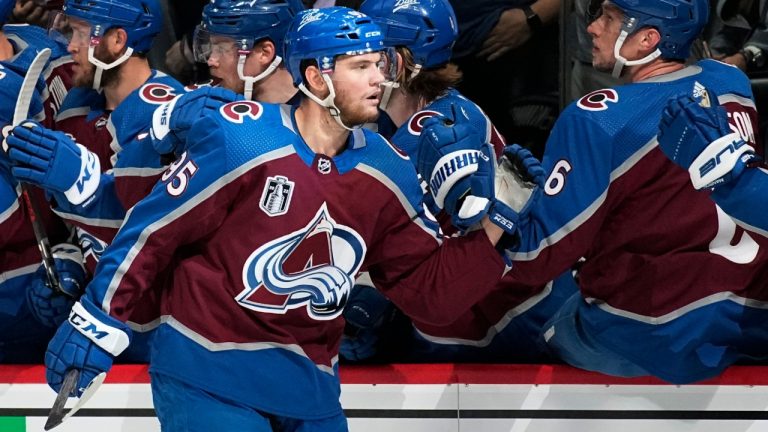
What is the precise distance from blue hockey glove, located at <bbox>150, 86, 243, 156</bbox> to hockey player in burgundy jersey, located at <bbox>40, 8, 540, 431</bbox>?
0.22m

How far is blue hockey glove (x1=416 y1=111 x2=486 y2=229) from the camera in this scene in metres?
3.52

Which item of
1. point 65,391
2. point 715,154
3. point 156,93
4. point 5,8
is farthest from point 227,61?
point 715,154

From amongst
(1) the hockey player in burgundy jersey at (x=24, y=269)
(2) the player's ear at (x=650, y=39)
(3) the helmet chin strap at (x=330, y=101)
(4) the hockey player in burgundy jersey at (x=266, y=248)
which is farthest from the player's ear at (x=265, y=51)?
(2) the player's ear at (x=650, y=39)

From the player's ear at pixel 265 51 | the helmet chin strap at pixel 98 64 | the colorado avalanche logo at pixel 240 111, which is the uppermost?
the colorado avalanche logo at pixel 240 111

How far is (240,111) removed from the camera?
11.4ft

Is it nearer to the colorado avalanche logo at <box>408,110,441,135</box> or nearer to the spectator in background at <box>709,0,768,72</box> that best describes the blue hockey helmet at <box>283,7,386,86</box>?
the colorado avalanche logo at <box>408,110,441,135</box>

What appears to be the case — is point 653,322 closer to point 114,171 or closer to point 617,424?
point 617,424

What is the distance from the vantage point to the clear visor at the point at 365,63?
137 inches

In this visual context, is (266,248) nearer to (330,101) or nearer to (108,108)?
(330,101)

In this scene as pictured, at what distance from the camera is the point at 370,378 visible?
417 centimetres


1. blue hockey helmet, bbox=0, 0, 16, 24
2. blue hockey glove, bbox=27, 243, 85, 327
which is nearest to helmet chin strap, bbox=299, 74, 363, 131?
blue hockey glove, bbox=27, 243, 85, 327

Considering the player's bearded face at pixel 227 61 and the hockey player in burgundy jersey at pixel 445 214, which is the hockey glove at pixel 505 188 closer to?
the hockey player in burgundy jersey at pixel 445 214

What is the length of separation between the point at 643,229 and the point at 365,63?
100 centimetres

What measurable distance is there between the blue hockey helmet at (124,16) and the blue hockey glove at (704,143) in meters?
1.81
